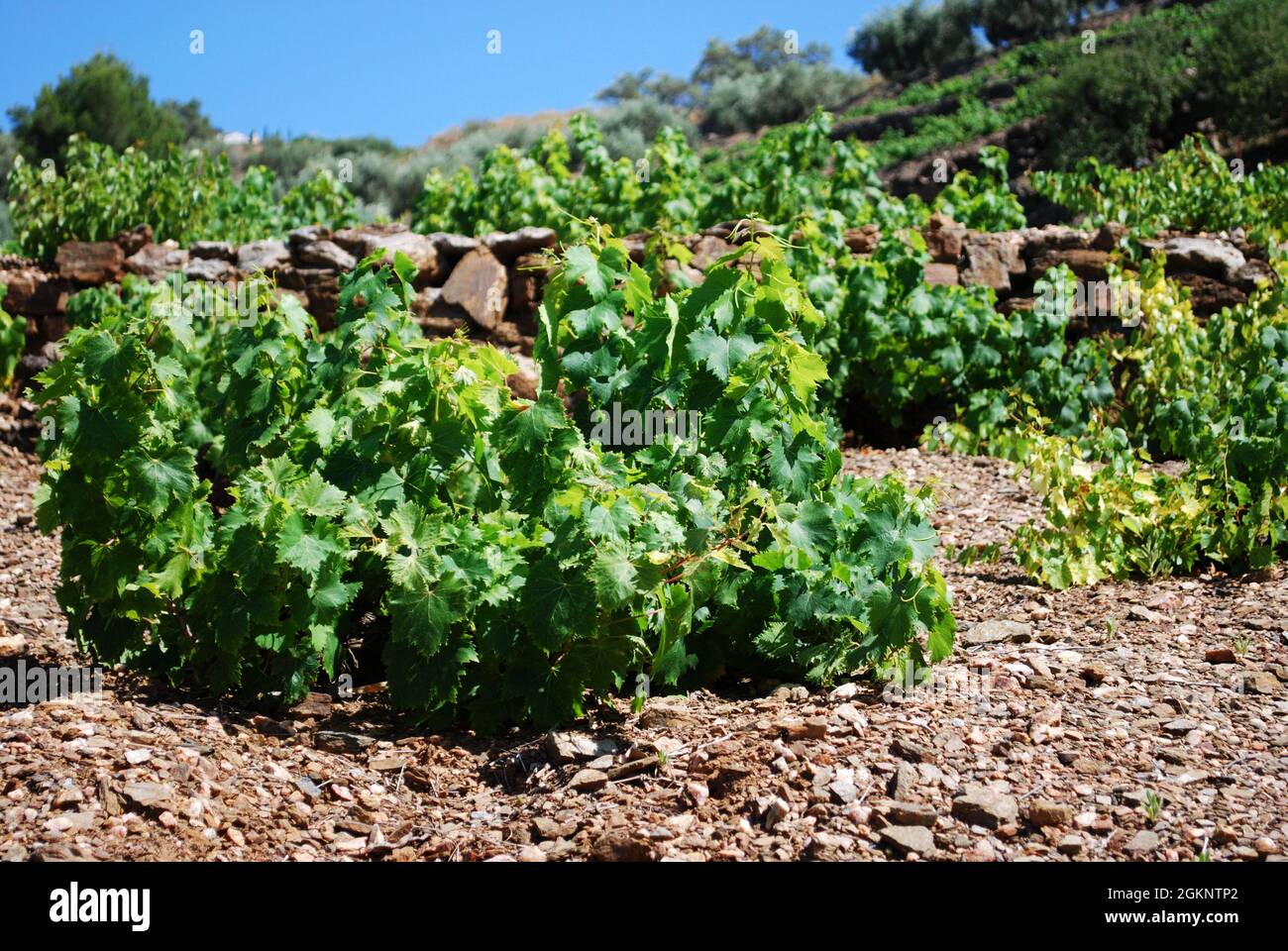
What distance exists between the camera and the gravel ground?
251 cm

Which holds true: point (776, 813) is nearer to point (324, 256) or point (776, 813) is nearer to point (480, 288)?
point (480, 288)

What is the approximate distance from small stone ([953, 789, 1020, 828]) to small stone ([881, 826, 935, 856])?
4.1 inches

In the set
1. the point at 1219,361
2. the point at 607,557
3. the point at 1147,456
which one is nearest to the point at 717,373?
the point at 607,557

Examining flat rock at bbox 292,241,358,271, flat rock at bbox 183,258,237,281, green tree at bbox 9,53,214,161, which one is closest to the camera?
flat rock at bbox 292,241,358,271

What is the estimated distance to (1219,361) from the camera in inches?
233

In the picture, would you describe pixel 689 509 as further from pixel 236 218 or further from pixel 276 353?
pixel 236 218

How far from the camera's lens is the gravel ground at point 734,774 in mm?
2508

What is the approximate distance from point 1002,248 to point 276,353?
15.4 feet

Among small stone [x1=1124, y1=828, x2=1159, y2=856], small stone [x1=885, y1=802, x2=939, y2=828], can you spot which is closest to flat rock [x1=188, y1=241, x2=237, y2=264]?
small stone [x1=885, y1=802, x2=939, y2=828]

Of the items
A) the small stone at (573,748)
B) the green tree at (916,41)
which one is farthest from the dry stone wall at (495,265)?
the green tree at (916,41)

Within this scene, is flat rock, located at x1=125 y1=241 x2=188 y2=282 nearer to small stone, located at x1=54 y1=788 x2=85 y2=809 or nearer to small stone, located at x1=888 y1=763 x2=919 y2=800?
small stone, located at x1=54 y1=788 x2=85 y2=809

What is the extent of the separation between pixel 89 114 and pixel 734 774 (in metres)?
21.9

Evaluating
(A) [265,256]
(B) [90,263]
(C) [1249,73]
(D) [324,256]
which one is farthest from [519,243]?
(C) [1249,73]

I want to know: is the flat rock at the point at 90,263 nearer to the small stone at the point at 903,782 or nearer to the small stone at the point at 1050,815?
the small stone at the point at 903,782
